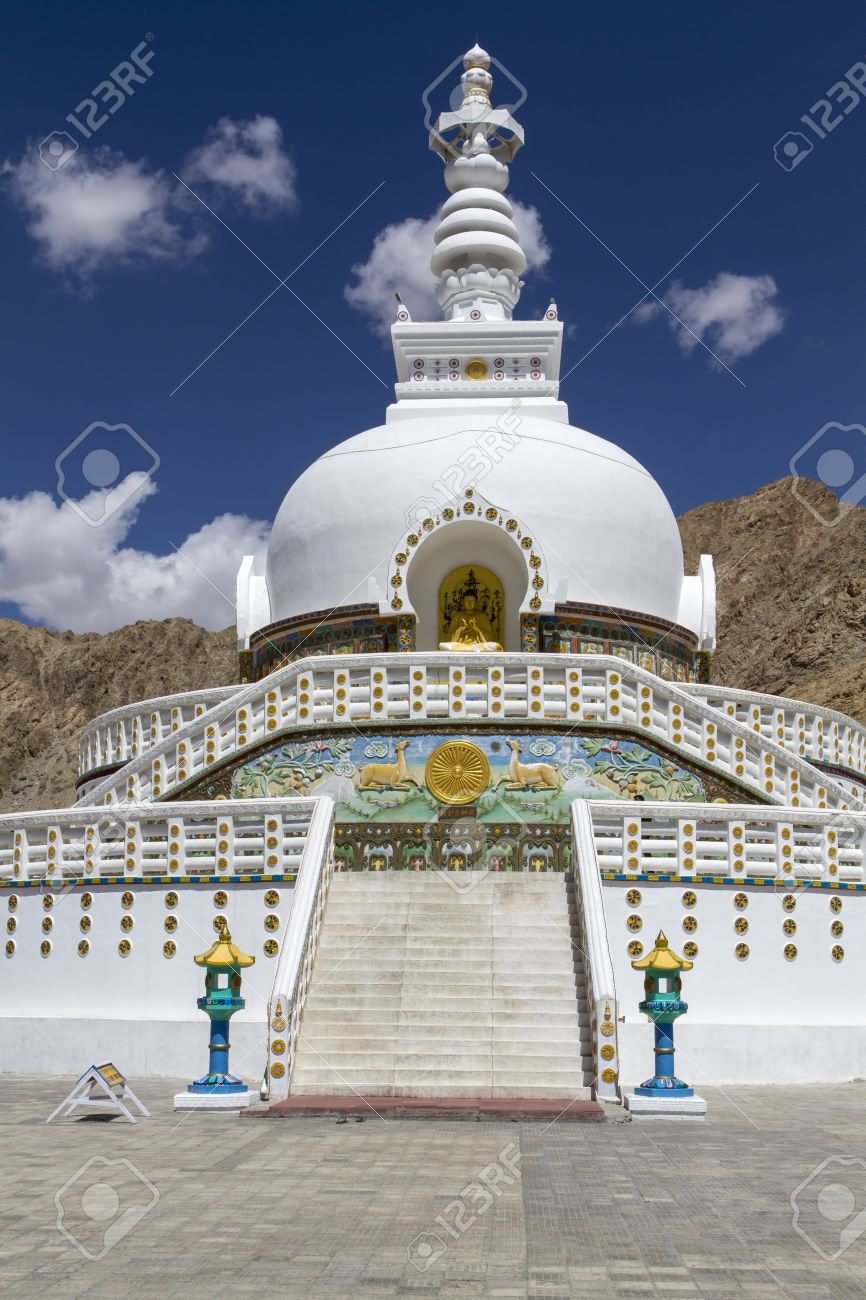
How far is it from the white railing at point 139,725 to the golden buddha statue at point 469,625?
3592 mm

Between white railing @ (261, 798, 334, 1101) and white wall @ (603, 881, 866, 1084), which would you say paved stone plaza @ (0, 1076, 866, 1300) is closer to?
white railing @ (261, 798, 334, 1101)

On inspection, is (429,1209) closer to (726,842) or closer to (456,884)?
(456,884)

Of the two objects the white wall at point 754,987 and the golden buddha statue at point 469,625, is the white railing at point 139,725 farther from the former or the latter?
the white wall at point 754,987

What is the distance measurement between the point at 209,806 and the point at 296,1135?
17.4 ft

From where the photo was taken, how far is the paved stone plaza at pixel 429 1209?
614 cm

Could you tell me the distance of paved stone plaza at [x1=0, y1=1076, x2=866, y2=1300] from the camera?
6.14m

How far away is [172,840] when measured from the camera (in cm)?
1510

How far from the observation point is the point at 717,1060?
550 inches

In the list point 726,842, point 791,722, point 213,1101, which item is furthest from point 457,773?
point 791,722

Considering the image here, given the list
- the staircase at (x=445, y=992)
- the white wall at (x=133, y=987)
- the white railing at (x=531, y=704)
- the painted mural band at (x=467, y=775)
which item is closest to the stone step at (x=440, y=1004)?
the staircase at (x=445, y=992)

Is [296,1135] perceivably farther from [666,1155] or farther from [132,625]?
[132,625]

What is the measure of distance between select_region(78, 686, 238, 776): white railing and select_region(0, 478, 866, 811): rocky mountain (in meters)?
37.0

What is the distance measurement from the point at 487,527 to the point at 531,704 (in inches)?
179

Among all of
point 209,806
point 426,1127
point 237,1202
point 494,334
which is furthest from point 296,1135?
point 494,334
